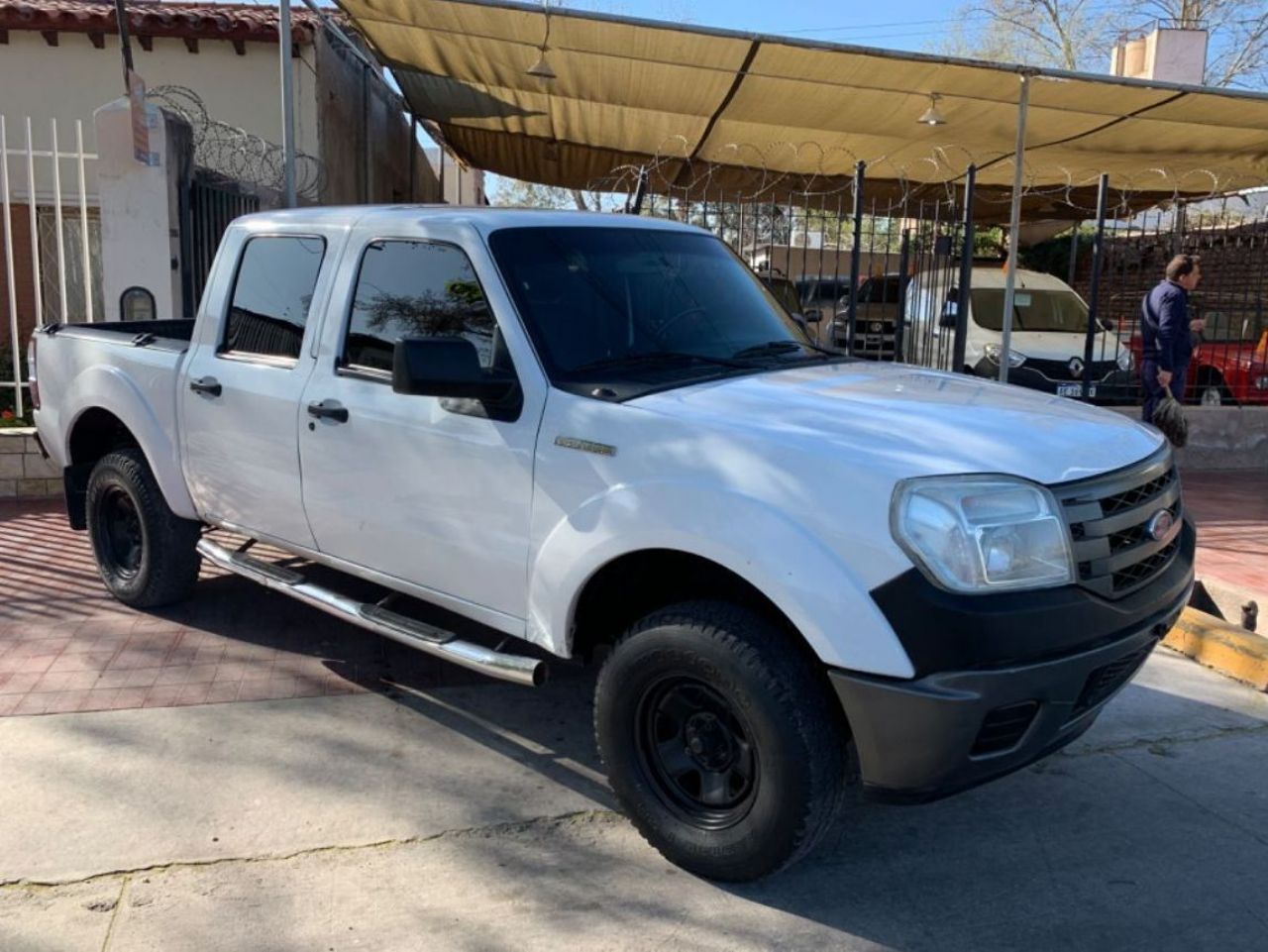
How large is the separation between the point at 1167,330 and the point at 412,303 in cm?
672

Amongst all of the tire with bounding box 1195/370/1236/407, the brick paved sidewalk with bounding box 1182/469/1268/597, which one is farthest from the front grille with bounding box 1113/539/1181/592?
the tire with bounding box 1195/370/1236/407

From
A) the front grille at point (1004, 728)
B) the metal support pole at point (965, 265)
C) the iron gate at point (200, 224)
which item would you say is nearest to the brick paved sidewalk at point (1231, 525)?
the metal support pole at point (965, 265)

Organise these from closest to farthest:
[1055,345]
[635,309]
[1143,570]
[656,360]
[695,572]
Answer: [1143,570] → [695,572] → [656,360] → [635,309] → [1055,345]

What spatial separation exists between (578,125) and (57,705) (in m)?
10.8

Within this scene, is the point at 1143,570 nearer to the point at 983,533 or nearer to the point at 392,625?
the point at 983,533

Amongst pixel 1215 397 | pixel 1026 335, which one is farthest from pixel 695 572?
pixel 1215 397

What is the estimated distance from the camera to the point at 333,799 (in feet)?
12.3

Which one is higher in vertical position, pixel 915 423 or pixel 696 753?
pixel 915 423

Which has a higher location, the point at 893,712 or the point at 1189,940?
the point at 893,712

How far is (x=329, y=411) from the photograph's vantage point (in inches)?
163

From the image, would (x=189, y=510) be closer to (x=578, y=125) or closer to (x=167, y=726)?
(x=167, y=726)

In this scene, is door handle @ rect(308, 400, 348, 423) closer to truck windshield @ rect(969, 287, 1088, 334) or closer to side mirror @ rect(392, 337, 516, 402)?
side mirror @ rect(392, 337, 516, 402)

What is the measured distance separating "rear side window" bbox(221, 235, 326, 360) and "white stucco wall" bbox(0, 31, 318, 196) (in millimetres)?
8570

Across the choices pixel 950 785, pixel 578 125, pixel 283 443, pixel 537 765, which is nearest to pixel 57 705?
pixel 283 443
